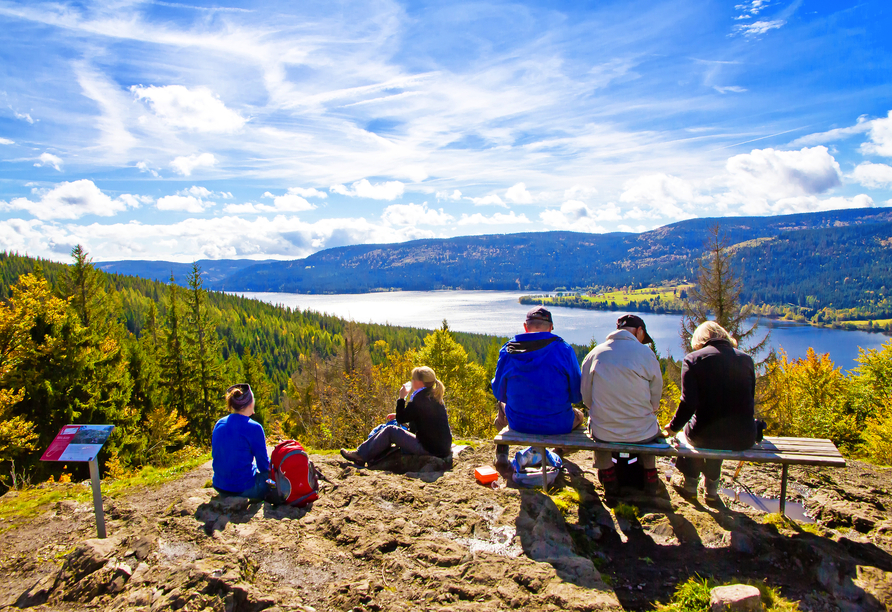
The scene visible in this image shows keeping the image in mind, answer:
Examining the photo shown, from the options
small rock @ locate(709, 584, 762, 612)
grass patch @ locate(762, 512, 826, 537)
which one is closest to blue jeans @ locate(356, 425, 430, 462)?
small rock @ locate(709, 584, 762, 612)

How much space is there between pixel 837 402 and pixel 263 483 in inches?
931

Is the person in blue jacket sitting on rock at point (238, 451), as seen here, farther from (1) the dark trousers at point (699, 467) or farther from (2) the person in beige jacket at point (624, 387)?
(1) the dark trousers at point (699, 467)

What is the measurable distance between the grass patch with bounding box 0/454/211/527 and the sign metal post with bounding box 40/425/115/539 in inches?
63.9

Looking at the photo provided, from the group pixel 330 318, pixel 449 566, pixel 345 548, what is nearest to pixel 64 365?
pixel 345 548

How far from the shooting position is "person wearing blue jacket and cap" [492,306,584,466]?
5.49 metres

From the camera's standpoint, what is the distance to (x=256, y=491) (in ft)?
17.3

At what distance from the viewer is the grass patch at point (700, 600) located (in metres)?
3.34

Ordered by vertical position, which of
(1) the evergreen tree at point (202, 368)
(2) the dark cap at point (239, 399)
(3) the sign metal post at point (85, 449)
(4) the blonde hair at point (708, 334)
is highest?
(4) the blonde hair at point (708, 334)

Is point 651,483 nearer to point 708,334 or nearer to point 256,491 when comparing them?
point 708,334

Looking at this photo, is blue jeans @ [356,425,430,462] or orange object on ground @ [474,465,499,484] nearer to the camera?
orange object on ground @ [474,465,499,484]

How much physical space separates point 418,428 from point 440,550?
2705 mm

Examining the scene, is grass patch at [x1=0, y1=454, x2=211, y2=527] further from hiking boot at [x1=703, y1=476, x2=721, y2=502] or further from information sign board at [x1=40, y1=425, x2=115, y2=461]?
hiking boot at [x1=703, y1=476, x2=721, y2=502]

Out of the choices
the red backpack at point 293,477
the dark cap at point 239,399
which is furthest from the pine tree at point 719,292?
the dark cap at point 239,399

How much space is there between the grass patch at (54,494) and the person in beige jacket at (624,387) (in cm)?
648
